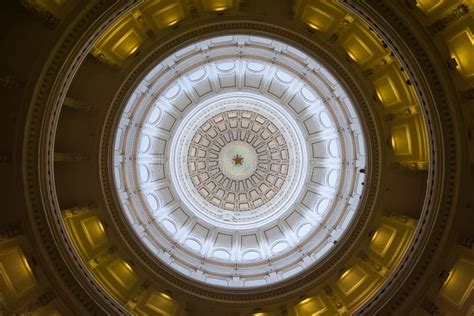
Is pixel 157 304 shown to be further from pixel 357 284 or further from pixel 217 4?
pixel 217 4

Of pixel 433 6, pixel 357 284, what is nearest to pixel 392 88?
pixel 433 6

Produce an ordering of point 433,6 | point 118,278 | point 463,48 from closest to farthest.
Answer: point 433,6 → point 463,48 → point 118,278

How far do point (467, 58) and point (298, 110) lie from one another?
12937 mm

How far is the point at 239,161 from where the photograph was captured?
3167cm

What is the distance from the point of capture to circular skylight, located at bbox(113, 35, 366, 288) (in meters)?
20.2

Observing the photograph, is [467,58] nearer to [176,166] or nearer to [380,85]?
[380,85]

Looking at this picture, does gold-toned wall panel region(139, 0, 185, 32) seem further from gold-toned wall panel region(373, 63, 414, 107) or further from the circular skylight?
gold-toned wall panel region(373, 63, 414, 107)

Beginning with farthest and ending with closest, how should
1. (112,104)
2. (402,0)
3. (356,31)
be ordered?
1. (112,104)
2. (356,31)
3. (402,0)

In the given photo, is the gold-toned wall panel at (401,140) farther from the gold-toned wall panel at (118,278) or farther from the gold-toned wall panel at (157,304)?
the gold-toned wall panel at (118,278)

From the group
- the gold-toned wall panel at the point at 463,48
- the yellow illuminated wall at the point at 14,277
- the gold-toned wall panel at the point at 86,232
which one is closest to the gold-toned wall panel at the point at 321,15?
the gold-toned wall panel at the point at 463,48

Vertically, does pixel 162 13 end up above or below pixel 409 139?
above

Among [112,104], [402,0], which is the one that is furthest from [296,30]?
[112,104]

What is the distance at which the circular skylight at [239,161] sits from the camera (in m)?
20.2

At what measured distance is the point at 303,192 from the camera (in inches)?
1060
